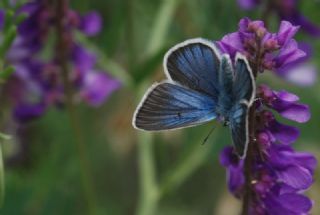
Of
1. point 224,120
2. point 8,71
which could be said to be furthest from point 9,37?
point 224,120

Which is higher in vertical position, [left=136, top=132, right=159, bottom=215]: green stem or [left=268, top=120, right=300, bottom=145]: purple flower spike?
[left=268, top=120, right=300, bottom=145]: purple flower spike

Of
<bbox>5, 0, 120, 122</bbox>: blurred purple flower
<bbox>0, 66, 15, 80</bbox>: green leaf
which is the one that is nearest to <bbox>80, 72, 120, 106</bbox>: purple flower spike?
<bbox>5, 0, 120, 122</bbox>: blurred purple flower

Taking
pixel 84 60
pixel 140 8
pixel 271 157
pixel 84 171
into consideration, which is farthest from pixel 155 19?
pixel 271 157

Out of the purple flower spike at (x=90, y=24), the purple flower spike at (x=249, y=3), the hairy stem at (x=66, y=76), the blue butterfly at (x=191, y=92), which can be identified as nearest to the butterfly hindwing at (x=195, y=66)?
the blue butterfly at (x=191, y=92)

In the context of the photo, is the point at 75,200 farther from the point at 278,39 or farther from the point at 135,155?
the point at 278,39

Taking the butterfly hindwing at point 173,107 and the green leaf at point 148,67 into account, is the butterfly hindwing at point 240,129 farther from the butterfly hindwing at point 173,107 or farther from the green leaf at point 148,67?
the green leaf at point 148,67

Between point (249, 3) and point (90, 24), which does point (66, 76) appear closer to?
point (90, 24)

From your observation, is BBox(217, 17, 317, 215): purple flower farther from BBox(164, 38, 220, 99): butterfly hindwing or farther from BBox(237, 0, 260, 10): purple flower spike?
BBox(237, 0, 260, 10): purple flower spike
